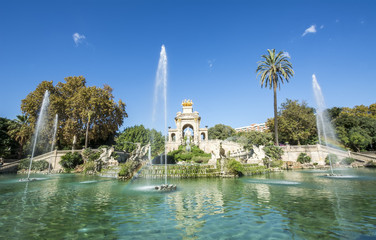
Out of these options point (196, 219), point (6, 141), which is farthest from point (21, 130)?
point (196, 219)

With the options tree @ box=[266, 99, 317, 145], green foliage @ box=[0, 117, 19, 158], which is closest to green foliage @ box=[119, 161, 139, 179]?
green foliage @ box=[0, 117, 19, 158]

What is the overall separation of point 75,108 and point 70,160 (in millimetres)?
9240

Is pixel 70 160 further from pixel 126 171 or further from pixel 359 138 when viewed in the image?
pixel 359 138

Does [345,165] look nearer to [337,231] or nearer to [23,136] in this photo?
[337,231]

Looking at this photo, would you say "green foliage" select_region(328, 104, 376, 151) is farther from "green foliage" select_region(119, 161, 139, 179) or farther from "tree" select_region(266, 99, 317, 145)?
"green foliage" select_region(119, 161, 139, 179)

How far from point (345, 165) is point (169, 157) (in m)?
26.8

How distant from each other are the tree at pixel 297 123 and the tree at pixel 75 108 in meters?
35.8

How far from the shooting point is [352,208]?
6215mm

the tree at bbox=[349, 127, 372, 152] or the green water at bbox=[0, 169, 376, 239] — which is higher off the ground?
the tree at bbox=[349, 127, 372, 152]

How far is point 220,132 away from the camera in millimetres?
69750

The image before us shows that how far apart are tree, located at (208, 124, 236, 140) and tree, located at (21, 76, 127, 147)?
40560 millimetres

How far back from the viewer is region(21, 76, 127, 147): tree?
1278 inches

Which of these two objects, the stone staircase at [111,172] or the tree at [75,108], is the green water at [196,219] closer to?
the stone staircase at [111,172]

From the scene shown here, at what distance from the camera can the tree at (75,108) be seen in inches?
1278
